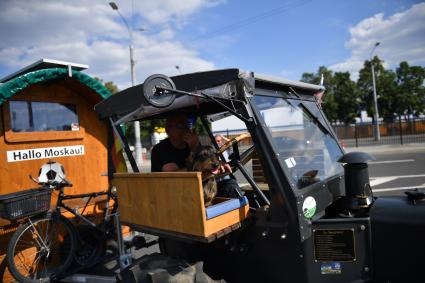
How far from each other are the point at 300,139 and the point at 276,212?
772 millimetres

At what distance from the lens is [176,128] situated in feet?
10.9

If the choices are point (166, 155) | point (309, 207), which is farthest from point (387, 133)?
point (309, 207)

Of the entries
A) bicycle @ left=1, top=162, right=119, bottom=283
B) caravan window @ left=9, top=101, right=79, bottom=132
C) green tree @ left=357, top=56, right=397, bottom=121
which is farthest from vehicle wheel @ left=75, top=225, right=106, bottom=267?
green tree @ left=357, top=56, right=397, bottom=121

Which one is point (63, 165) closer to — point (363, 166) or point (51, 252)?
point (51, 252)

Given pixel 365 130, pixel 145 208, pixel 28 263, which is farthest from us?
pixel 365 130

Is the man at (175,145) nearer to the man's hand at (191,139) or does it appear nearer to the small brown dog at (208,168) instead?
the man's hand at (191,139)

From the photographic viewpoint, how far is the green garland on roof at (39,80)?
3.88 metres

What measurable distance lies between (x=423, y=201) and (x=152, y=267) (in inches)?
70.3

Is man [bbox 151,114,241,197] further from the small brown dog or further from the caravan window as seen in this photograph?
the caravan window

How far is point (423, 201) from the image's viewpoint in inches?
86.3

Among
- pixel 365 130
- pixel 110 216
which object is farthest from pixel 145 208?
pixel 365 130

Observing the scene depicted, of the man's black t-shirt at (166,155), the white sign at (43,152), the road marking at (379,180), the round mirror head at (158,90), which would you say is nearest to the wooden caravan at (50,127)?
the white sign at (43,152)

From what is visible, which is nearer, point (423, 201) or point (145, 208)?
point (423, 201)

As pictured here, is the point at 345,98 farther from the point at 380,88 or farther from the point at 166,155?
the point at 166,155
